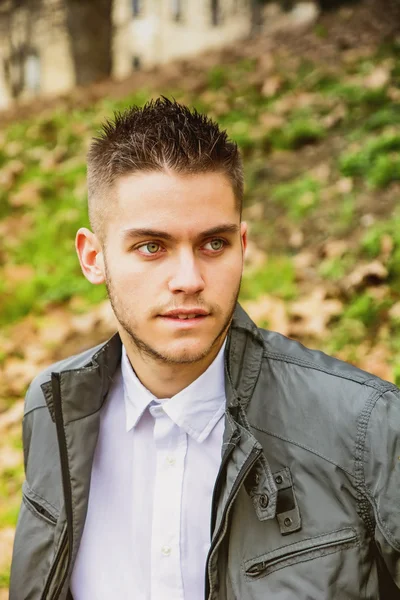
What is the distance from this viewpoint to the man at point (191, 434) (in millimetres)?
1742

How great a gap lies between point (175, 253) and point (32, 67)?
859 inches

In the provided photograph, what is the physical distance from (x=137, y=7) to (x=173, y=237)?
2606 cm

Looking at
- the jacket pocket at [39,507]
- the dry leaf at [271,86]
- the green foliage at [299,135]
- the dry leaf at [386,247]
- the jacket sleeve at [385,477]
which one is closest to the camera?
the jacket sleeve at [385,477]

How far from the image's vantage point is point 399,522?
1655mm

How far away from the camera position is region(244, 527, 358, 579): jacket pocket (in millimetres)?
1720

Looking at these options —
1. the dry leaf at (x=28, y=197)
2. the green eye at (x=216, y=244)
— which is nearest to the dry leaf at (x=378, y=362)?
the green eye at (x=216, y=244)

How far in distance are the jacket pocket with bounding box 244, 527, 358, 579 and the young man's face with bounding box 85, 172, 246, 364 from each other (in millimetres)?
576

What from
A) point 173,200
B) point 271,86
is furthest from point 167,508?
point 271,86

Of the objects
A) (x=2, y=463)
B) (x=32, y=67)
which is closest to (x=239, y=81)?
(x=2, y=463)

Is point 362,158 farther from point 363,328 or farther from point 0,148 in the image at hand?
point 0,148

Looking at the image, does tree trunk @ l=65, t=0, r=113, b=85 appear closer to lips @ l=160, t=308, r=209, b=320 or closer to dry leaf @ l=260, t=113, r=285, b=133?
dry leaf @ l=260, t=113, r=285, b=133

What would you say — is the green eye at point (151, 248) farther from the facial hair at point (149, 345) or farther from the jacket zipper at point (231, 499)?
the jacket zipper at point (231, 499)

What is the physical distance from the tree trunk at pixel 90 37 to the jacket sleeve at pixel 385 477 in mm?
10249

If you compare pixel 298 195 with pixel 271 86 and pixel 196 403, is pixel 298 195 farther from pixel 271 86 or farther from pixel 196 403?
pixel 196 403
